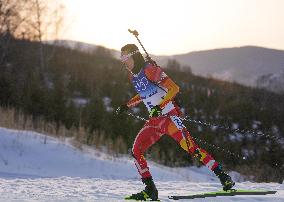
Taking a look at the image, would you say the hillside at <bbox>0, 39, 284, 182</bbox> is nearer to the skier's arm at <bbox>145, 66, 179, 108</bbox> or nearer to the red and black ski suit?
the red and black ski suit

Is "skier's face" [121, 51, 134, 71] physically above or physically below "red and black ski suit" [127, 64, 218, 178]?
above

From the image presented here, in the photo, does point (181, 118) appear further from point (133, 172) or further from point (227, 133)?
point (227, 133)

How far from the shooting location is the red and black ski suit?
21.1ft

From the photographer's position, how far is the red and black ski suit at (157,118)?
21.1 ft

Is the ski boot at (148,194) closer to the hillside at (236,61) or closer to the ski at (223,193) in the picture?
the ski at (223,193)

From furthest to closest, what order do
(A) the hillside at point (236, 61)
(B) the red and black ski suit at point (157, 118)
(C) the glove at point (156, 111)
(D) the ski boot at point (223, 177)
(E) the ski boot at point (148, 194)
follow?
(A) the hillside at point (236, 61), (D) the ski boot at point (223, 177), (B) the red and black ski suit at point (157, 118), (E) the ski boot at point (148, 194), (C) the glove at point (156, 111)

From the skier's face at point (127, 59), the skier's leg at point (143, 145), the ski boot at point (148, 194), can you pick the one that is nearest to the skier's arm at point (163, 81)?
the skier's face at point (127, 59)

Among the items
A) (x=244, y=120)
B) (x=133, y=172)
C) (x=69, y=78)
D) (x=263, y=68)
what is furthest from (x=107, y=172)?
(x=263, y=68)

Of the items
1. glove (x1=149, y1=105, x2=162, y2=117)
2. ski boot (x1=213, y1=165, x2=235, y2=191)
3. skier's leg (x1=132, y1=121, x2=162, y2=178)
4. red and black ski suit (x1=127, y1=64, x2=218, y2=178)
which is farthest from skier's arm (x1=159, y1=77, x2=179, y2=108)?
ski boot (x1=213, y1=165, x2=235, y2=191)

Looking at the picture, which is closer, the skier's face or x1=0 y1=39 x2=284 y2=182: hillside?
the skier's face

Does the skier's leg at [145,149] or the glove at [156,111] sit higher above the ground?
the glove at [156,111]

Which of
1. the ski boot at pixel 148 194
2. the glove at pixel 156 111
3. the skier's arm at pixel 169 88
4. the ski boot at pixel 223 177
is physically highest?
the skier's arm at pixel 169 88

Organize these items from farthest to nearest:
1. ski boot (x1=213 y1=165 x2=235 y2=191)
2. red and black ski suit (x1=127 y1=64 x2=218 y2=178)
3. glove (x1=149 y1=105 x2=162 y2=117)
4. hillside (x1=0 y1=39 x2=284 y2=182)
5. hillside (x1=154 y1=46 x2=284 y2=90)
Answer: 1. hillside (x1=154 y1=46 x2=284 y2=90)
2. hillside (x1=0 y1=39 x2=284 y2=182)
3. ski boot (x1=213 y1=165 x2=235 y2=191)
4. red and black ski suit (x1=127 y1=64 x2=218 y2=178)
5. glove (x1=149 y1=105 x2=162 y2=117)

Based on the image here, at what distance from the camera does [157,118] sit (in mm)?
6566
